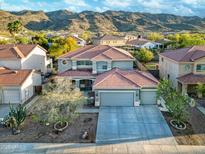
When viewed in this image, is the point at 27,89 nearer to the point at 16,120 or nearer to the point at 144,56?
the point at 16,120

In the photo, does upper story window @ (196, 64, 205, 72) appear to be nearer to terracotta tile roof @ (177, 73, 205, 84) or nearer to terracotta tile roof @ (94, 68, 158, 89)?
terracotta tile roof @ (177, 73, 205, 84)

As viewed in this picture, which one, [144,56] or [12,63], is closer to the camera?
[12,63]

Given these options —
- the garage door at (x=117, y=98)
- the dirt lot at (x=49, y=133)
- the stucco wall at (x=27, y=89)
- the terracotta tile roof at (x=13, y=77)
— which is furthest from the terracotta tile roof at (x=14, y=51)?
the dirt lot at (x=49, y=133)

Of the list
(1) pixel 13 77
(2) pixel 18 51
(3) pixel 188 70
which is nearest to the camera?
(1) pixel 13 77

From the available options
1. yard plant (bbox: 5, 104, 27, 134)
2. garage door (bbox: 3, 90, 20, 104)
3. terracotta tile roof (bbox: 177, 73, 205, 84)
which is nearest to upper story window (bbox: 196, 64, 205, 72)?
terracotta tile roof (bbox: 177, 73, 205, 84)

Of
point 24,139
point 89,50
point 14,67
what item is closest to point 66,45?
point 89,50

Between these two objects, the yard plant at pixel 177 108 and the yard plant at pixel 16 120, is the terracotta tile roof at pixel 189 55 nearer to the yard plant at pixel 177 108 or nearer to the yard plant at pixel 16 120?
the yard plant at pixel 177 108

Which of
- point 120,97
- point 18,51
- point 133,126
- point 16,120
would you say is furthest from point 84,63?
point 16,120
